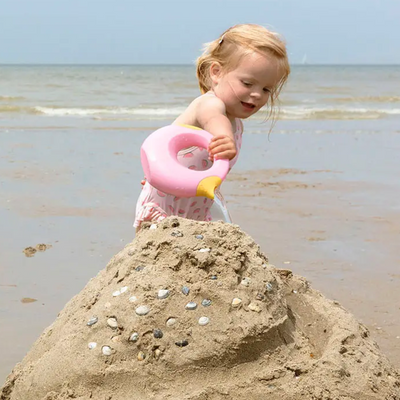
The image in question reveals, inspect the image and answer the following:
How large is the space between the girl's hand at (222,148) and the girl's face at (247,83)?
41 centimetres

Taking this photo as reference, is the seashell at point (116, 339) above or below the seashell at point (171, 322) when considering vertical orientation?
below

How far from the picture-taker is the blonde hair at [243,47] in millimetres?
3023

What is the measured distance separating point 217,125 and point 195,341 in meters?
1.17

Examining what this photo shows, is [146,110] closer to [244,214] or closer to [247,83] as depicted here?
[244,214]

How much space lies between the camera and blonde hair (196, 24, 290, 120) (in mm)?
3023

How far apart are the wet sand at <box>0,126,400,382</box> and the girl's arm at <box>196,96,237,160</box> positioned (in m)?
1.43

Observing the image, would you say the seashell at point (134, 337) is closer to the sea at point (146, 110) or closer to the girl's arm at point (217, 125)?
the girl's arm at point (217, 125)

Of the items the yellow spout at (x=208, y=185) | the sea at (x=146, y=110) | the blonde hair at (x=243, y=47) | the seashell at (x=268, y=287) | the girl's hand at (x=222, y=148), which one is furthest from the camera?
the sea at (x=146, y=110)

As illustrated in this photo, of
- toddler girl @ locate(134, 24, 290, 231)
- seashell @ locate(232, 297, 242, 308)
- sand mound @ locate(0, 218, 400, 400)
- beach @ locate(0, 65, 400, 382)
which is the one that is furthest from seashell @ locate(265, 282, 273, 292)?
beach @ locate(0, 65, 400, 382)

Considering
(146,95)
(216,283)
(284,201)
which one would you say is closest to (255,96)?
(216,283)

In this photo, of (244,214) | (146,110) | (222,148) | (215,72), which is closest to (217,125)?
(222,148)

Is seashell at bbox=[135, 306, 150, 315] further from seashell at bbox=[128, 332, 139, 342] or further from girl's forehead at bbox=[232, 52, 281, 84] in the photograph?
girl's forehead at bbox=[232, 52, 281, 84]

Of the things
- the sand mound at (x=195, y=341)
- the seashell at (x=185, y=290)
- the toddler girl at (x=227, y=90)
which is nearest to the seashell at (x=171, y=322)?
the sand mound at (x=195, y=341)

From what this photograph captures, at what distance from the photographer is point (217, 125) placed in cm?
293
